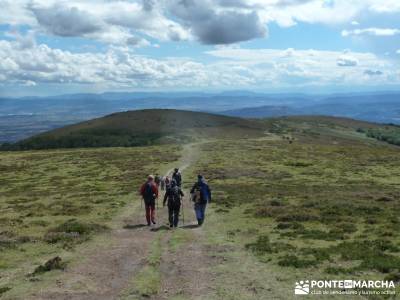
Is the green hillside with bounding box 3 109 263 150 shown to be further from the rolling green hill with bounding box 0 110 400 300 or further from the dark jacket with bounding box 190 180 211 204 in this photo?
the dark jacket with bounding box 190 180 211 204

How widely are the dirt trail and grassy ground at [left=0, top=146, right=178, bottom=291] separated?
1844 mm

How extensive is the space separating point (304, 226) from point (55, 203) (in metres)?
21.5

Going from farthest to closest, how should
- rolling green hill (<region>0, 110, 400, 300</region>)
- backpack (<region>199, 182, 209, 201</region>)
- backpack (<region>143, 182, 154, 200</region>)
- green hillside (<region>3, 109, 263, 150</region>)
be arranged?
green hillside (<region>3, 109, 263, 150</region>)
backpack (<region>143, 182, 154, 200</region>)
backpack (<region>199, 182, 209, 201</region>)
rolling green hill (<region>0, 110, 400, 300</region>)

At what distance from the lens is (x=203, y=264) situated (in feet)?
63.8

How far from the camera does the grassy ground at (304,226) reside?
1778 cm

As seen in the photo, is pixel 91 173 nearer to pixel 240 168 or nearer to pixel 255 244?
pixel 240 168

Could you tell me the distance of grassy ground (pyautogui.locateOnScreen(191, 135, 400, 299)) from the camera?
58.3 feet

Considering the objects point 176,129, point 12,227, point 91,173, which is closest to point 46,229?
point 12,227

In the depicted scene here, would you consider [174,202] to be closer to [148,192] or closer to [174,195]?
[174,195]

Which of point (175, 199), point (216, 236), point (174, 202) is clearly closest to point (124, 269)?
point (216, 236)

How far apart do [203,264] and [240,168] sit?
44.3 m

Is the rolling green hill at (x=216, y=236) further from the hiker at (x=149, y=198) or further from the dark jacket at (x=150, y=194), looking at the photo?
the dark jacket at (x=150, y=194)

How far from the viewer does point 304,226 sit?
1057 inches

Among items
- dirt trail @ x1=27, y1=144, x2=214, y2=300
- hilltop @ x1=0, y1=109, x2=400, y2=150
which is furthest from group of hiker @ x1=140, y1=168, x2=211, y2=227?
hilltop @ x1=0, y1=109, x2=400, y2=150
